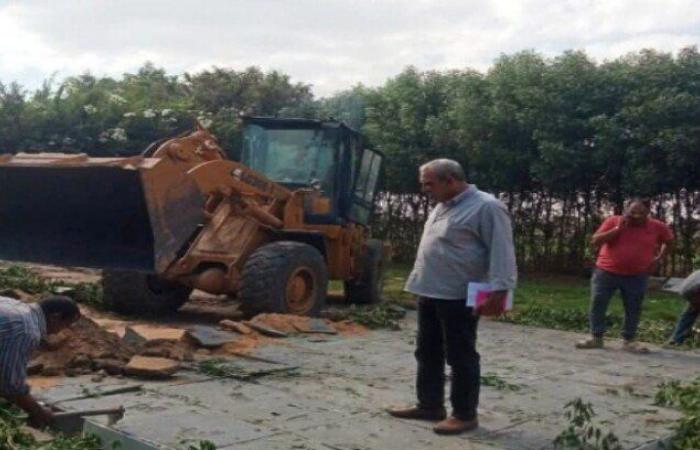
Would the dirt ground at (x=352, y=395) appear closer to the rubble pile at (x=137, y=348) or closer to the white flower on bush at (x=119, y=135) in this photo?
the rubble pile at (x=137, y=348)

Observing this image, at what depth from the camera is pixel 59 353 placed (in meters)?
7.86

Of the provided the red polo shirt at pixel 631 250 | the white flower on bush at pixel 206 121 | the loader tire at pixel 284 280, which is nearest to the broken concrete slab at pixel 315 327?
the loader tire at pixel 284 280

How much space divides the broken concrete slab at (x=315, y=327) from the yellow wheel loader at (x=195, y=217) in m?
0.53

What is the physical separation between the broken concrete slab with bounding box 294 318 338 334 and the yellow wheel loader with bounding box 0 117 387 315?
0.53 meters

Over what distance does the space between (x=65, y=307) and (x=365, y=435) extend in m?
2.01

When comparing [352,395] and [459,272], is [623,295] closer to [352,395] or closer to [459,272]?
[352,395]

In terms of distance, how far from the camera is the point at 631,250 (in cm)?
1019

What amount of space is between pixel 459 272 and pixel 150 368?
271 centimetres

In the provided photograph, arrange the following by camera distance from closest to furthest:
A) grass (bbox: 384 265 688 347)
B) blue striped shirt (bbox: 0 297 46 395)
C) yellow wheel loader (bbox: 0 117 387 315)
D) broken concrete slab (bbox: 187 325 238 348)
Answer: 1. blue striped shirt (bbox: 0 297 46 395)
2. broken concrete slab (bbox: 187 325 238 348)
3. yellow wheel loader (bbox: 0 117 387 315)
4. grass (bbox: 384 265 688 347)

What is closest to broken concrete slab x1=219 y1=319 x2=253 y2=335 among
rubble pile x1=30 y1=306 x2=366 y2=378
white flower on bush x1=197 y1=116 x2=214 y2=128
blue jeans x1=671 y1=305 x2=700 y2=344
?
rubble pile x1=30 y1=306 x2=366 y2=378

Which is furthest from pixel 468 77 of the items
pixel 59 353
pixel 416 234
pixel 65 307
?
pixel 65 307

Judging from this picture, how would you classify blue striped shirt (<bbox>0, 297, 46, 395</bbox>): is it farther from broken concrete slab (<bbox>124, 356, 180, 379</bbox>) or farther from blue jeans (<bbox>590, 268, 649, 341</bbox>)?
blue jeans (<bbox>590, 268, 649, 341</bbox>)

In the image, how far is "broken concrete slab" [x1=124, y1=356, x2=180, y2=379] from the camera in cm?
746

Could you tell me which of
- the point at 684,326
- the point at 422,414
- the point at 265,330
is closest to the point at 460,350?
the point at 422,414
